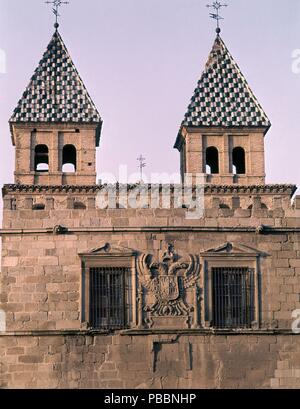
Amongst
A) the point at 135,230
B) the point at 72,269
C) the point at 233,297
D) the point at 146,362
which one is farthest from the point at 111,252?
the point at 233,297

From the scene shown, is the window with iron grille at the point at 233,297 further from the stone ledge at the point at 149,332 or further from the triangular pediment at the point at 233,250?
the triangular pediment at the point at 233,250

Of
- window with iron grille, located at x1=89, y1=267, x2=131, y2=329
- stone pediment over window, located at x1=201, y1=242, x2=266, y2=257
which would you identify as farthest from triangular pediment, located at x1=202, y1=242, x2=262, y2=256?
window with iron grille, located at x1=89, y1=267, x2=131, y2=329

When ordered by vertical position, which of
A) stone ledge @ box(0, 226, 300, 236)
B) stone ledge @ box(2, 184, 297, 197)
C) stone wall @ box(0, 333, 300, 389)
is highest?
stone ledge @ box(2, 184, 297, 197)

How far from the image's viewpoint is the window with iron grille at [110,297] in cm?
4047

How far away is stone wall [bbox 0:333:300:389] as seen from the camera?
130ft

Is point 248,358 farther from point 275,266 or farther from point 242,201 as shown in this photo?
point 242,201

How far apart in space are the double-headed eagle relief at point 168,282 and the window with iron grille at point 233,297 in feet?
2.22

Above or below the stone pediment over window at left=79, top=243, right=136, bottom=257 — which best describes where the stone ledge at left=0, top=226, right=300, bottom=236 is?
above

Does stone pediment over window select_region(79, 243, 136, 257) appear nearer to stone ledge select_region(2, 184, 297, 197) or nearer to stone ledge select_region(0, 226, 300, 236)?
stone ledge select_region(0, 226, 300, 236)

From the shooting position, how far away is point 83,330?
40125 mm

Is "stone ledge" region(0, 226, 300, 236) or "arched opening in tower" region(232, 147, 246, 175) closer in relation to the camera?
"stone ledge" region(0, 226, 300, 236)

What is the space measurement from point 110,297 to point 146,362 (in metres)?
2.20
